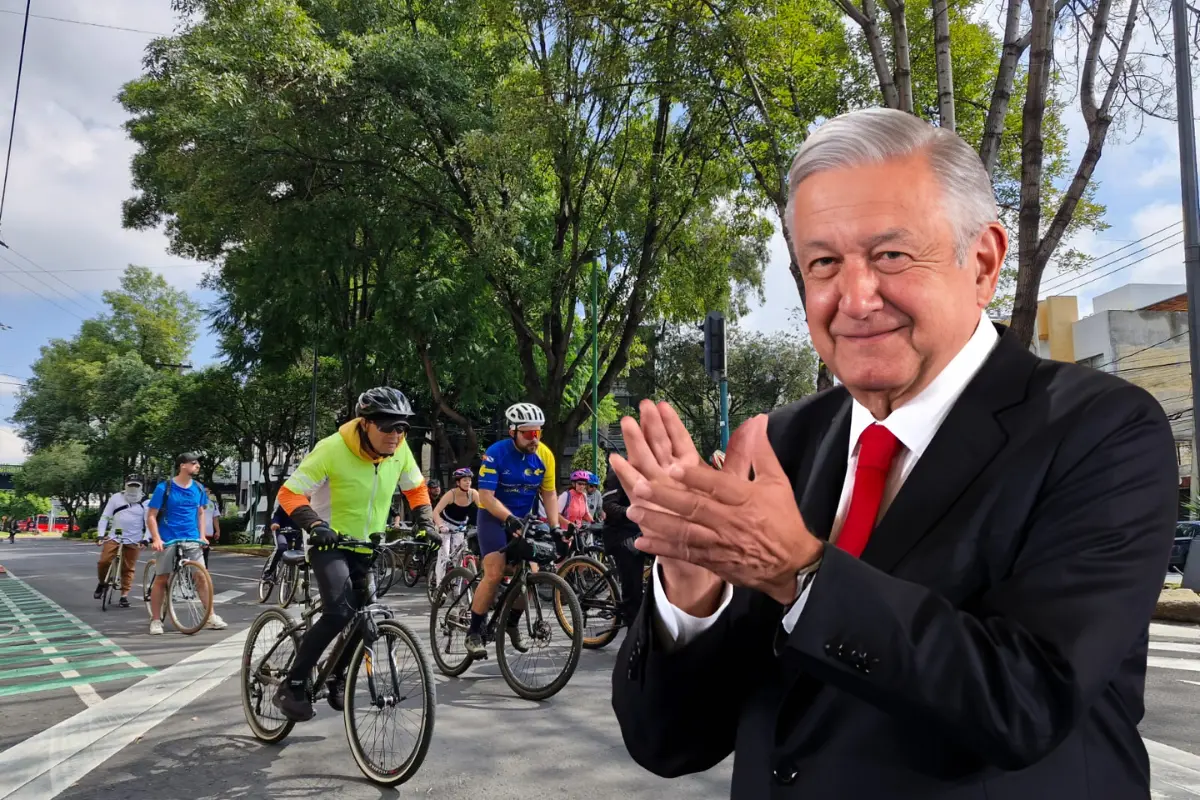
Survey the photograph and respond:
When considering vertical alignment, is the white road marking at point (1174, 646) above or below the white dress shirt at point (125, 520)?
below

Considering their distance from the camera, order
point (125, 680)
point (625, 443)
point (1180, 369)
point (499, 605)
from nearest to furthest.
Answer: point (625, 443)
point (499, 605)
point (125, 680)
point (1180, 369)

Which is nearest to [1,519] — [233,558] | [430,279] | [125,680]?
[233,558]

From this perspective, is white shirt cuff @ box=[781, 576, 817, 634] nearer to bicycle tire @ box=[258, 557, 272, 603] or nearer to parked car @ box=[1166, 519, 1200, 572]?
bicycle tire @ box=[258, 557, 272, 603]

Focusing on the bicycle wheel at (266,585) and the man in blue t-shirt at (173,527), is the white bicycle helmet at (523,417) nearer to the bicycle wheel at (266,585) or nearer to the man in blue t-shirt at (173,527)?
the man in blue t-shirt at (173,527)

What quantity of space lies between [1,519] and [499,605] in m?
134

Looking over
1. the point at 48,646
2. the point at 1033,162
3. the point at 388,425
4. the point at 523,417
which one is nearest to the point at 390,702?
the point at 388,425

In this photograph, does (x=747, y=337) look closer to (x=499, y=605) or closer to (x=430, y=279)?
(x=430, y=279)

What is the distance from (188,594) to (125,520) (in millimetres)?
3409

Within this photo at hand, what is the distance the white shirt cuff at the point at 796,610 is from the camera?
3.44ft

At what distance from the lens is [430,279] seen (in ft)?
67.1

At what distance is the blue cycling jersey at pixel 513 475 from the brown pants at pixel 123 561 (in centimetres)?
860

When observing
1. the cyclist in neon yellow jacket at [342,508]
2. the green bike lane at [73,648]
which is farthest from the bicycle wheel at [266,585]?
the cyclist in neon yellow jacket at [342,508]

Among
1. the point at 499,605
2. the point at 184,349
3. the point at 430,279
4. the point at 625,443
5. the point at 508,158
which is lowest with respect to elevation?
the point at 499,605

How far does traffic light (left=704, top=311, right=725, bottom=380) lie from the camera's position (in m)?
10.6
